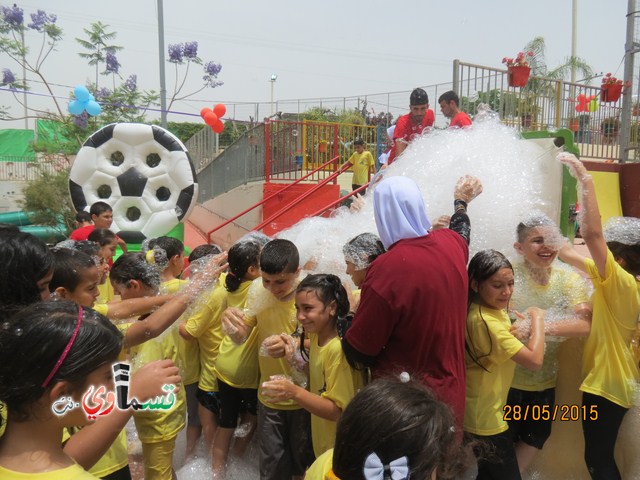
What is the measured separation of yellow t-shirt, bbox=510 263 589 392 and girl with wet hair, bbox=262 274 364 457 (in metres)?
0.89

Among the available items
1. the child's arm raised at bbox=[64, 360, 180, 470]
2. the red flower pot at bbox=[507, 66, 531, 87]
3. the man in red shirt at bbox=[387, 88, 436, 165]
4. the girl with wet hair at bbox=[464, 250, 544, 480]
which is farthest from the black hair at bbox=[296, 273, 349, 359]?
the red flower pot at bbox=[507, 66, 531, 87]

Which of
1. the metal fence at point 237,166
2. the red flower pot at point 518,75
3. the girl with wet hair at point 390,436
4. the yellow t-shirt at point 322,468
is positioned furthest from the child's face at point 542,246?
the metal fence at point 237,166

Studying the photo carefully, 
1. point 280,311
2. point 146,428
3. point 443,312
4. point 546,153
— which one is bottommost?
point 146,428

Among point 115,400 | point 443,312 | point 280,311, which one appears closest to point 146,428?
point 280,311

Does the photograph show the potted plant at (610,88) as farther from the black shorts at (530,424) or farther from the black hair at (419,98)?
the black shorts at (530,424)

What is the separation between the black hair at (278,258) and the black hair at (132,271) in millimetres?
632

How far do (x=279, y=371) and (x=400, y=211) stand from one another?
3.62 feet

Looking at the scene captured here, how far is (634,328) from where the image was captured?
2.15 m

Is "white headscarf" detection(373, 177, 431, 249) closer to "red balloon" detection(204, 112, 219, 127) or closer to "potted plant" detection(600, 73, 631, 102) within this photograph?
"potted plant" detection(600, 73, 631, 102)

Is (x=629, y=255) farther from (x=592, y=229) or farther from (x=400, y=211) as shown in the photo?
(x=400, y=211)

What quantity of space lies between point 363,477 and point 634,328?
5.32ft

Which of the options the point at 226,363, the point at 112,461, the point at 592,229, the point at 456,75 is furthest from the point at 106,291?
the point at 456,75

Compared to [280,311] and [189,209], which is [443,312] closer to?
Result: [280,311]

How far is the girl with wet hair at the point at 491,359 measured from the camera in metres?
2.05
